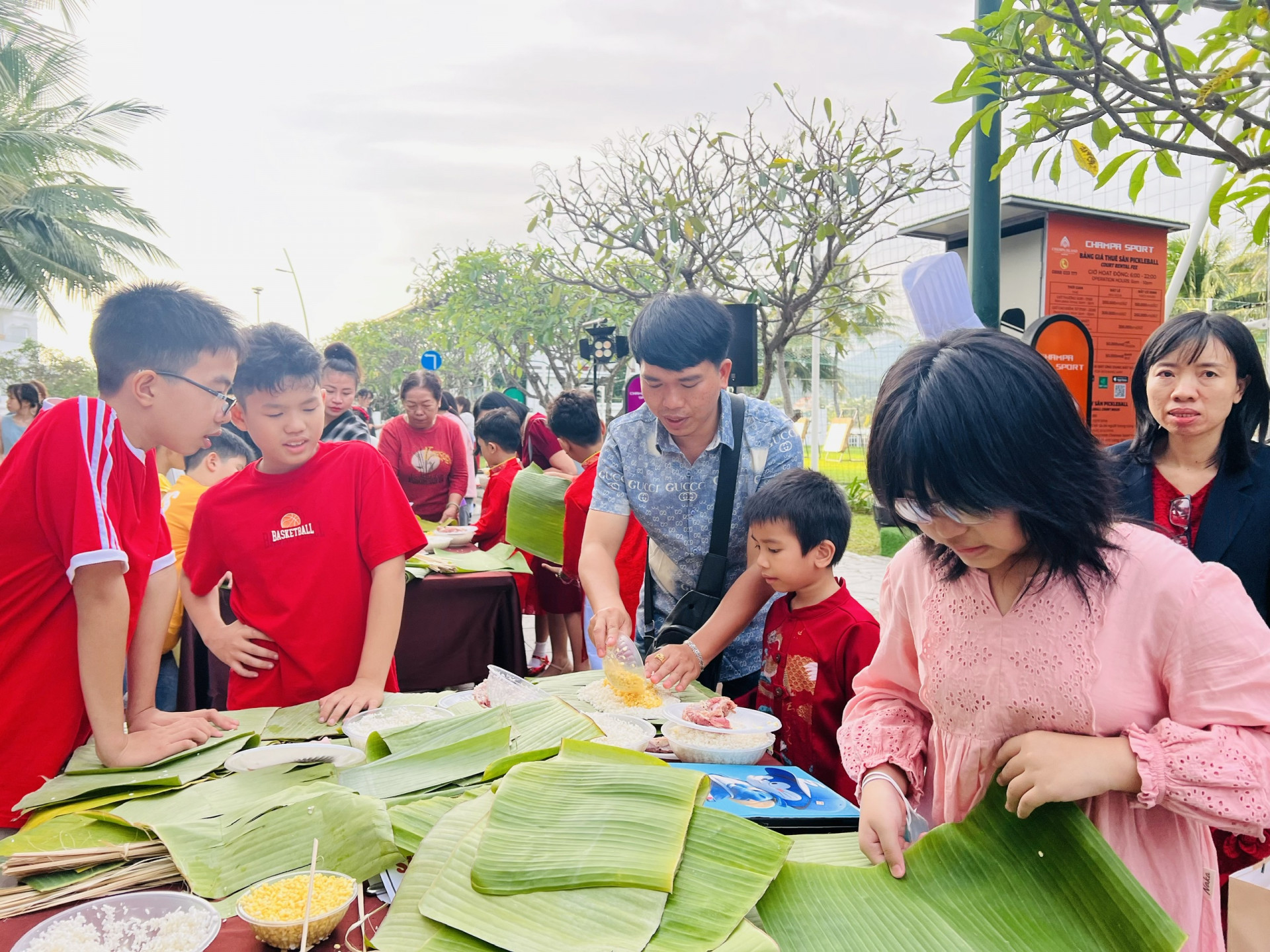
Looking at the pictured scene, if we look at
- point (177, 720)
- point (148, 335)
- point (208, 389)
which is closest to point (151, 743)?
point (177, 720)

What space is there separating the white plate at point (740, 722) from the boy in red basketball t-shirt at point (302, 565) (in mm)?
913

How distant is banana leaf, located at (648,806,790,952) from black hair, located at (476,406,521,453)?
5.09 m

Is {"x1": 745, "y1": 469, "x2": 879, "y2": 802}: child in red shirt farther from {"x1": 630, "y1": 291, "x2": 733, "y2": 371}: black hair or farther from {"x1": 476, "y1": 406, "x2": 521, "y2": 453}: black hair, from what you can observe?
{"x1": 476, "y1": 406, "x2": 521, "y2": 453}: black hair

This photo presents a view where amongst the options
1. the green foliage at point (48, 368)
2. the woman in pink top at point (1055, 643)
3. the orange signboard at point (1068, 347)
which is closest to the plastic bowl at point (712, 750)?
the woman in pink top at point (1055, 643)

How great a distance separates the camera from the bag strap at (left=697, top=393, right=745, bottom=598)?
2729 mm

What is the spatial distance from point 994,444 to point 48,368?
35.4 meters

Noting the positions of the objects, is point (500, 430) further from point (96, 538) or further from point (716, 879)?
point (716, 879)

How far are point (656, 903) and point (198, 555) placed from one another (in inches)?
79.7

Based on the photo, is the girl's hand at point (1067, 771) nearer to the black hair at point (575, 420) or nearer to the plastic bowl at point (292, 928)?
the plastic bowl at point (292, 928)

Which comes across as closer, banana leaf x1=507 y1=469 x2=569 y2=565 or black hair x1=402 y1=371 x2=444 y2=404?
banana leaf x1=507 y1=469 x2=569 y2=565

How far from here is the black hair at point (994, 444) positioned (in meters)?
1.15

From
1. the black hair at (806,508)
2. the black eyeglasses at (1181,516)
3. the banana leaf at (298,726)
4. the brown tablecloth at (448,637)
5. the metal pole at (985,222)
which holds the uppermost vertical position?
the metal pole at (985,222)

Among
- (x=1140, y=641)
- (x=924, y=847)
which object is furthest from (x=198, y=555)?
(x=1140, y=641)

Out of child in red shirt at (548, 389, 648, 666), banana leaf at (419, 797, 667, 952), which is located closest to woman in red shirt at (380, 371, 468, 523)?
child in red shirt at (548, 389, 648, 666)
